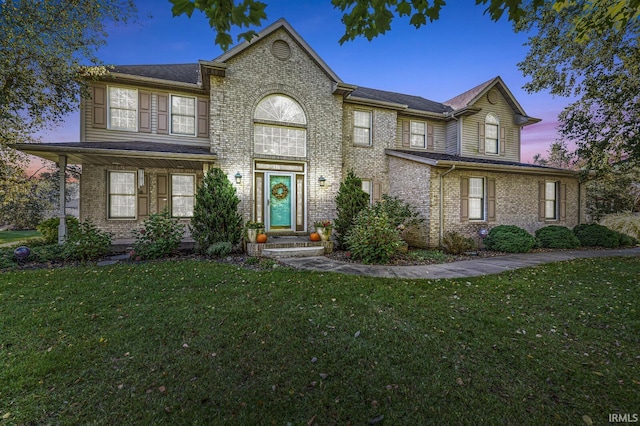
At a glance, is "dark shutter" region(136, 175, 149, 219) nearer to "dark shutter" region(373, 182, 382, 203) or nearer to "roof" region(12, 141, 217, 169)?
"roof" region(12, 141, 217, 169)

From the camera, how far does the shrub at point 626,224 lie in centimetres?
1258

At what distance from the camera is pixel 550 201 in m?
12.6

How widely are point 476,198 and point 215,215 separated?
996 cm

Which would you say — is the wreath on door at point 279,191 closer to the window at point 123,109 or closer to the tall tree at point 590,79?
the window at point 123,109

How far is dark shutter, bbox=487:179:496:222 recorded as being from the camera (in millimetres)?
→ 11312

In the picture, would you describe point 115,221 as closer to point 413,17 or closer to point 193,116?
point 193,116

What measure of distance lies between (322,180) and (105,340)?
8.37 m

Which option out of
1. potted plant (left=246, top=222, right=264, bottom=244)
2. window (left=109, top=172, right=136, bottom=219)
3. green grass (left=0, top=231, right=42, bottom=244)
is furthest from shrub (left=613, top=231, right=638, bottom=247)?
green grass (left=0, top=231, right=42, bottom=244)

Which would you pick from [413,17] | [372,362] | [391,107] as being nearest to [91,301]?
[372,362]

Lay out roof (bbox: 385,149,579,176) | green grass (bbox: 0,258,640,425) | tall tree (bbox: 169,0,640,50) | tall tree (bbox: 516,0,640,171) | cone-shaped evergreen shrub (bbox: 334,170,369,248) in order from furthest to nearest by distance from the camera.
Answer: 1. roof (bbox: 385,149,579,176)
2. cone-shaped evergreen shrub (bbox: 334,170,369,248)
3. tall tree (bbox: 516,0,640,171)
4. tall tree (bbox: 169,0,640,50)
5. green grass (bbox: 0,258,640,425)

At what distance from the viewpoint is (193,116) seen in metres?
10.9

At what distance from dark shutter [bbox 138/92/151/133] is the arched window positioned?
160 inches

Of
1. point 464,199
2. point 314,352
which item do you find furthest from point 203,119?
point 464,199

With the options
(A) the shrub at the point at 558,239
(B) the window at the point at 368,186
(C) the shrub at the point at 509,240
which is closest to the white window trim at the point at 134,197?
(B) the window at the point at 368,186
